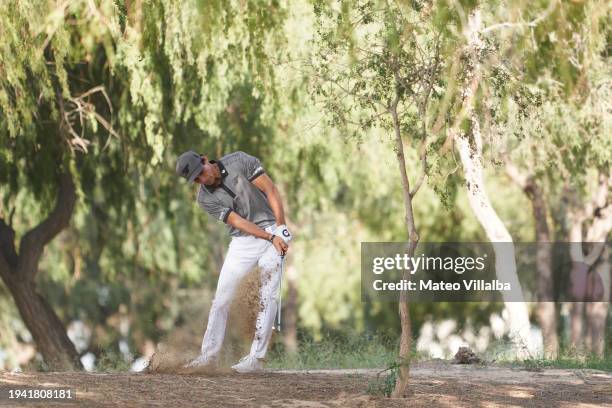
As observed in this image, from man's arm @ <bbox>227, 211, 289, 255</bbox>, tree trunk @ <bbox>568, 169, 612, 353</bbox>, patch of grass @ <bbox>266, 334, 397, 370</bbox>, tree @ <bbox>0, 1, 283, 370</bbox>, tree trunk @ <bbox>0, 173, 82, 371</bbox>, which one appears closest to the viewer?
man's arm @ <bbox>227, 211, 289, 255</bbox>

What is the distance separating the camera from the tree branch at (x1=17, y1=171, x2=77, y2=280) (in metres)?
17.1

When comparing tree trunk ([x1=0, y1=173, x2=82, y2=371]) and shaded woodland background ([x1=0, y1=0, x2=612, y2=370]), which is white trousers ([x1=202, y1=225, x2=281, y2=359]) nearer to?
shaded woodland background ([x1=0, y1=0, x2=612, y2=370])

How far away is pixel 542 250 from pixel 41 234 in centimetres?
944

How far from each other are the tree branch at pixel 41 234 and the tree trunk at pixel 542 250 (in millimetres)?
7167

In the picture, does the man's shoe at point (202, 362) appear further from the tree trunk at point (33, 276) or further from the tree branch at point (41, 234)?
the tree trunk at point (33, 276)

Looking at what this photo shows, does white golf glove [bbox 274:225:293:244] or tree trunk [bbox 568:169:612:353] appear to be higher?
tree trunk [bbox 568:169:612:353]

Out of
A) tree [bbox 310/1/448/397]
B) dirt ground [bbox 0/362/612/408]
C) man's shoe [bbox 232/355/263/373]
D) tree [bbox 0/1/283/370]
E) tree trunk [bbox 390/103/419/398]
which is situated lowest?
dirt ground [bbox 0/362/612/408]

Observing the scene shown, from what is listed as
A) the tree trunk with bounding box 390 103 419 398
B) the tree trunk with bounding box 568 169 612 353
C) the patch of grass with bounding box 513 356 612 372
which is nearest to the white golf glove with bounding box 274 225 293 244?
the tree trunk with bounding box 390 103 419 398

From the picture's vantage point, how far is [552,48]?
812 cm

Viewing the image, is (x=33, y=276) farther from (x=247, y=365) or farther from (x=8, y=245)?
(x=247, y=365)

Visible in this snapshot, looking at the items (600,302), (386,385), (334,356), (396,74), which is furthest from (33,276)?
(600,302)

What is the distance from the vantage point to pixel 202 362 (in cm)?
961

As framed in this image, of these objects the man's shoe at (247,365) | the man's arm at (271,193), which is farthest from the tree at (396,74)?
the man's shoe at (247,365)

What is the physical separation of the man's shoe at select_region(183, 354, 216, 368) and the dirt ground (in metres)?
0.08
